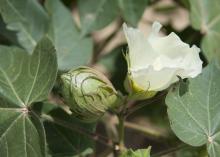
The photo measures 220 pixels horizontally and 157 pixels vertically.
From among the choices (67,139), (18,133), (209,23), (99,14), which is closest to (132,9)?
(99,14)

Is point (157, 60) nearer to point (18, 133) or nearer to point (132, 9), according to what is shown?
point (18, 133)

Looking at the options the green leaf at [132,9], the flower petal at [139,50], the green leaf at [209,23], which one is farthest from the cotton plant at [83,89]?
the green leaf at [209,23]

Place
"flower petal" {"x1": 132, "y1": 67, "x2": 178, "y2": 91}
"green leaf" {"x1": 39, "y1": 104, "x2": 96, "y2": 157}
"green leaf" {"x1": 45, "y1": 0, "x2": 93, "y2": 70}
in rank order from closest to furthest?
1. "flower petal" {"x1": 132, "y1": 67, "x2": 178, "y2": 91}
2. "green leaf" {"x1": 39, "y1": 104, "x2": 96, "y2": 157}
3. "green leaf" {"x1": 45, "y1": 0, "x2": 93, "y2": 70}

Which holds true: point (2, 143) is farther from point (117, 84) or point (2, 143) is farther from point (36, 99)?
point (117, 84)

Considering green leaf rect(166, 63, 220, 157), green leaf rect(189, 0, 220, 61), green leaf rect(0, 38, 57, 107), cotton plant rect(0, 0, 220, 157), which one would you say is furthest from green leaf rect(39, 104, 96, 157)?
green leaf rect(189, 0, 220, 61)

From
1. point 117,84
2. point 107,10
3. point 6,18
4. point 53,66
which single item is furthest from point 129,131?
point 53,66

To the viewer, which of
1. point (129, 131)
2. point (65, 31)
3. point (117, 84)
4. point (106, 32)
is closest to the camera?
point (65, 31)

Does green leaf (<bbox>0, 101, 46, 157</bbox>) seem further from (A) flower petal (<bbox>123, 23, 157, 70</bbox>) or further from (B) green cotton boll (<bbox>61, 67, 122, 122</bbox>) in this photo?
(A) flower petal (<bbox>123, 23, 157, 70</bbox>)
